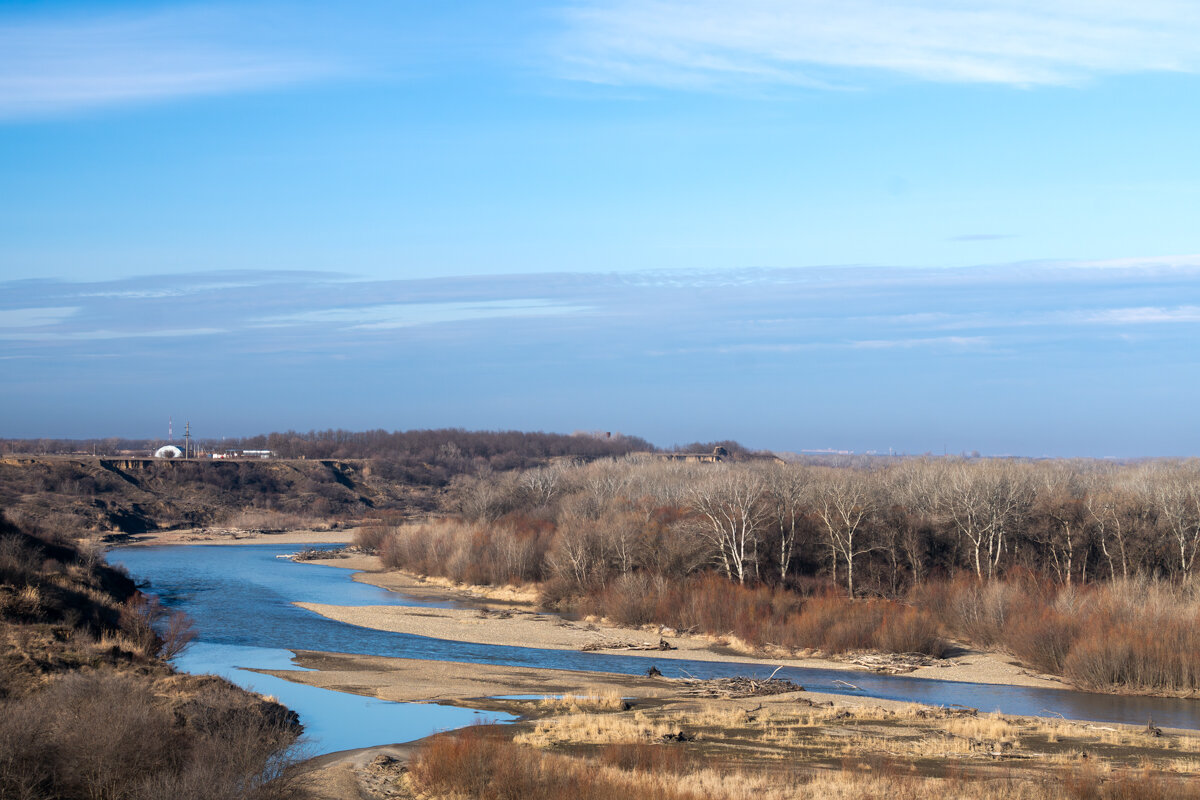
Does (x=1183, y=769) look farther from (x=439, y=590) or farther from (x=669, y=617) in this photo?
(x=439, y=590)

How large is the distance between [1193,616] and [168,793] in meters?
45.5

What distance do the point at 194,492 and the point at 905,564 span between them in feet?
404

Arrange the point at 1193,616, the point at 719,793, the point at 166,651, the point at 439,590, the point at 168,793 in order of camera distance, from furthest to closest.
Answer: the point at 439,590 → the point at 1193,616 → the point at 166,651 → the point at 719,793 → the point at 168,793

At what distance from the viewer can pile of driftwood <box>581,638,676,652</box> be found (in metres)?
54.4

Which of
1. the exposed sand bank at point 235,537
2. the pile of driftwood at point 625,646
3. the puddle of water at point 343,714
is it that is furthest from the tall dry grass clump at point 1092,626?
the exposed sand bank at point 235,537

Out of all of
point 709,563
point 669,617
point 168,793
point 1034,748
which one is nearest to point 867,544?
point 709,563

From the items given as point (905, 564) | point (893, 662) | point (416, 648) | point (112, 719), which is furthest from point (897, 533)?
point (112, 719)

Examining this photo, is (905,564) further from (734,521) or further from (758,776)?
(758,776)

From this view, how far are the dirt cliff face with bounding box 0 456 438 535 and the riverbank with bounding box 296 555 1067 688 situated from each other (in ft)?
213

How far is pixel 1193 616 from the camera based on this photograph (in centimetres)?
4684

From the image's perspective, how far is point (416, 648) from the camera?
173ft

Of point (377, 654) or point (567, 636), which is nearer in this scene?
point (377, 654)

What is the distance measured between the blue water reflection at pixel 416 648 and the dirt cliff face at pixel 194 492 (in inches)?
1885

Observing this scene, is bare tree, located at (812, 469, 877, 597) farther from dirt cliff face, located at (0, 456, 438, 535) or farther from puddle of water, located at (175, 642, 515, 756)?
dirt cliff face, located at (0, 456, 438, 535)
